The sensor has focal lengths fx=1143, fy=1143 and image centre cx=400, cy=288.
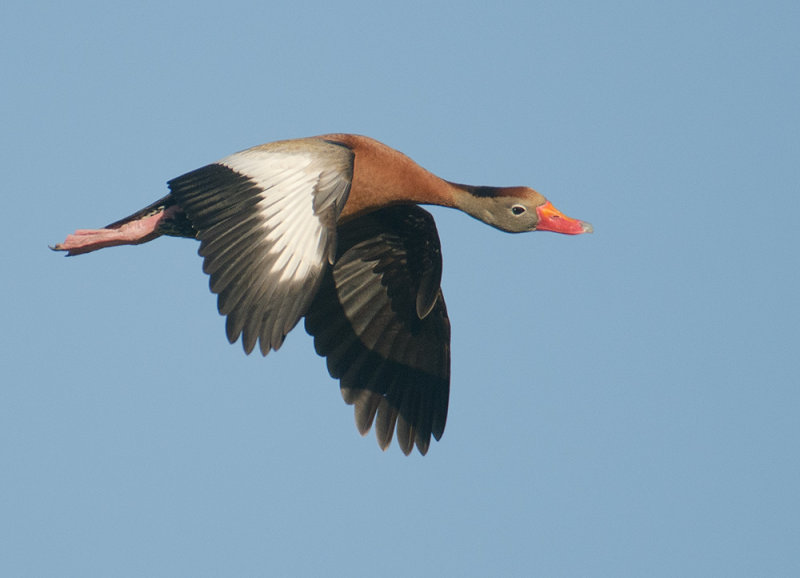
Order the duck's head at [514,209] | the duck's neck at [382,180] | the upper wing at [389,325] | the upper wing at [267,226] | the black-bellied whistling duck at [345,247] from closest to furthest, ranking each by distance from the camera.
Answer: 1. the upper wing at [267,226]
2. the black-bellied whistling duck at [345,247]
3. the duck's neck at [382,180]
4. the duck's head at [514,209]
5. the upper wing at [389,325]

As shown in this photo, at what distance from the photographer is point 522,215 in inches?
342

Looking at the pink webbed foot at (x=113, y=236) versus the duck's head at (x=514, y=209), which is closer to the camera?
the pink webbed foot at (x=113, y=236)

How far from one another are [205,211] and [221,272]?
0.51 meters

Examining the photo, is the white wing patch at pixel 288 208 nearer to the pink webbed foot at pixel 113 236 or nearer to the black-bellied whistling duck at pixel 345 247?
the black-bellied whistling duck at pixel 345 247

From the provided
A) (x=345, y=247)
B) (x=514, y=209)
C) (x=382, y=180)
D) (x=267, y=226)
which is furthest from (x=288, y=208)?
(x=514, y=209)

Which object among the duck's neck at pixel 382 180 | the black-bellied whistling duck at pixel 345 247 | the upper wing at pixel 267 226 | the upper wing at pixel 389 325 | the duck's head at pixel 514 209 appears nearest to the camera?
the upper wing at pixel 267 226

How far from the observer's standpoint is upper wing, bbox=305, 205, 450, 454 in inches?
347

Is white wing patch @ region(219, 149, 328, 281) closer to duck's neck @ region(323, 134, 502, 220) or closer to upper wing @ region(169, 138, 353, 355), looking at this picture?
upper wing @ region(169, 138, 353, 355)

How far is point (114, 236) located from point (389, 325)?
228 centimetres

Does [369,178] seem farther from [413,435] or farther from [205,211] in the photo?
[413,435]

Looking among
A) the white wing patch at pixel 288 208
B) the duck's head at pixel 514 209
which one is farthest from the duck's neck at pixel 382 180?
the white wing patch at pixel 288 208

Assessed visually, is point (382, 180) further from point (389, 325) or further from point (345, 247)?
point (389, 325)

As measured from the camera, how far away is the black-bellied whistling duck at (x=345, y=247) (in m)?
6.54

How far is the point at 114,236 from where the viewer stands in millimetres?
8008
